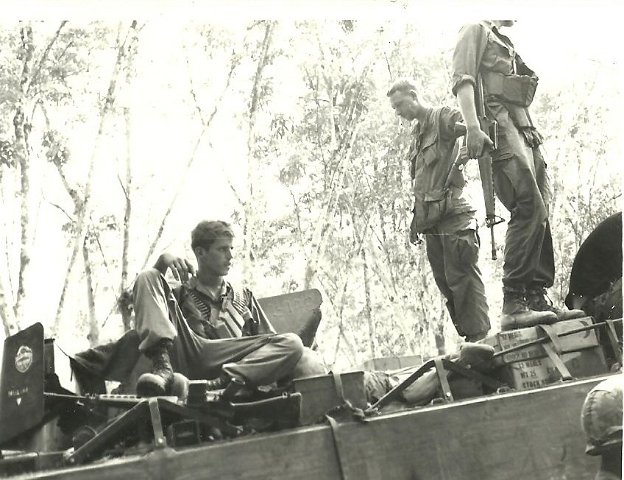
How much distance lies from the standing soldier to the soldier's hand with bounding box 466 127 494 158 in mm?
783

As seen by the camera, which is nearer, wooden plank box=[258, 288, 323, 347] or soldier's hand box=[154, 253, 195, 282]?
soldier's hand box=[154, 253, 195, 282]

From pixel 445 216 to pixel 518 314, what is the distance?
43.5 inches

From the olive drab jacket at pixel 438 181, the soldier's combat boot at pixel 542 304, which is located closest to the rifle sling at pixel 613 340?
the soldier's combat boot at pixel 542 304

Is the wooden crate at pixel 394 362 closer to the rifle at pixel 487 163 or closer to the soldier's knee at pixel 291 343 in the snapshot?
the rifle at pixel 487 163

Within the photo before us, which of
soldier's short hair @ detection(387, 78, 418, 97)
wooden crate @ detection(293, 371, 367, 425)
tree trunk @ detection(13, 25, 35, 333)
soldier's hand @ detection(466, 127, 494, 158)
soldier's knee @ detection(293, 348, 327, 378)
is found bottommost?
wooden crate @ detection(293, 371, 367, 425)

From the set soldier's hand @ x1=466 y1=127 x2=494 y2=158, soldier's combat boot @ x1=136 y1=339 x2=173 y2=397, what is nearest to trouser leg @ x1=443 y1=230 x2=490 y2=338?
soldier's hand @ x1=466 y1=127 x2=494 y2=158

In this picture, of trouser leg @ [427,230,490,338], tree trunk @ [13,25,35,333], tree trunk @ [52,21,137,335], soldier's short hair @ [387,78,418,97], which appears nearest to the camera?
trouser leg @ [427,230,490,338]

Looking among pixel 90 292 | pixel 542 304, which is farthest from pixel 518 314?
pixel 90 292

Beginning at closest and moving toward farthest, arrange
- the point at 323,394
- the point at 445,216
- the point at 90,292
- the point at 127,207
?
the point at 323,394 → the point at 445,216 → the point at 90,292 → the point at 127,207

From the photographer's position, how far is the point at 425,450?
3.67m

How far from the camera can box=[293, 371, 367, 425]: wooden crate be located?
382 cm

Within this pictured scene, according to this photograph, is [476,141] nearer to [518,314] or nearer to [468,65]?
[468,65]

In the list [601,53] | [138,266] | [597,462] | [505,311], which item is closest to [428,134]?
[505,311]

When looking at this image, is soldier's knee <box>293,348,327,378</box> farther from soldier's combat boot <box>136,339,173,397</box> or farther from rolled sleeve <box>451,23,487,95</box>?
rolled sleeve <box>451,23,487,95</box>
